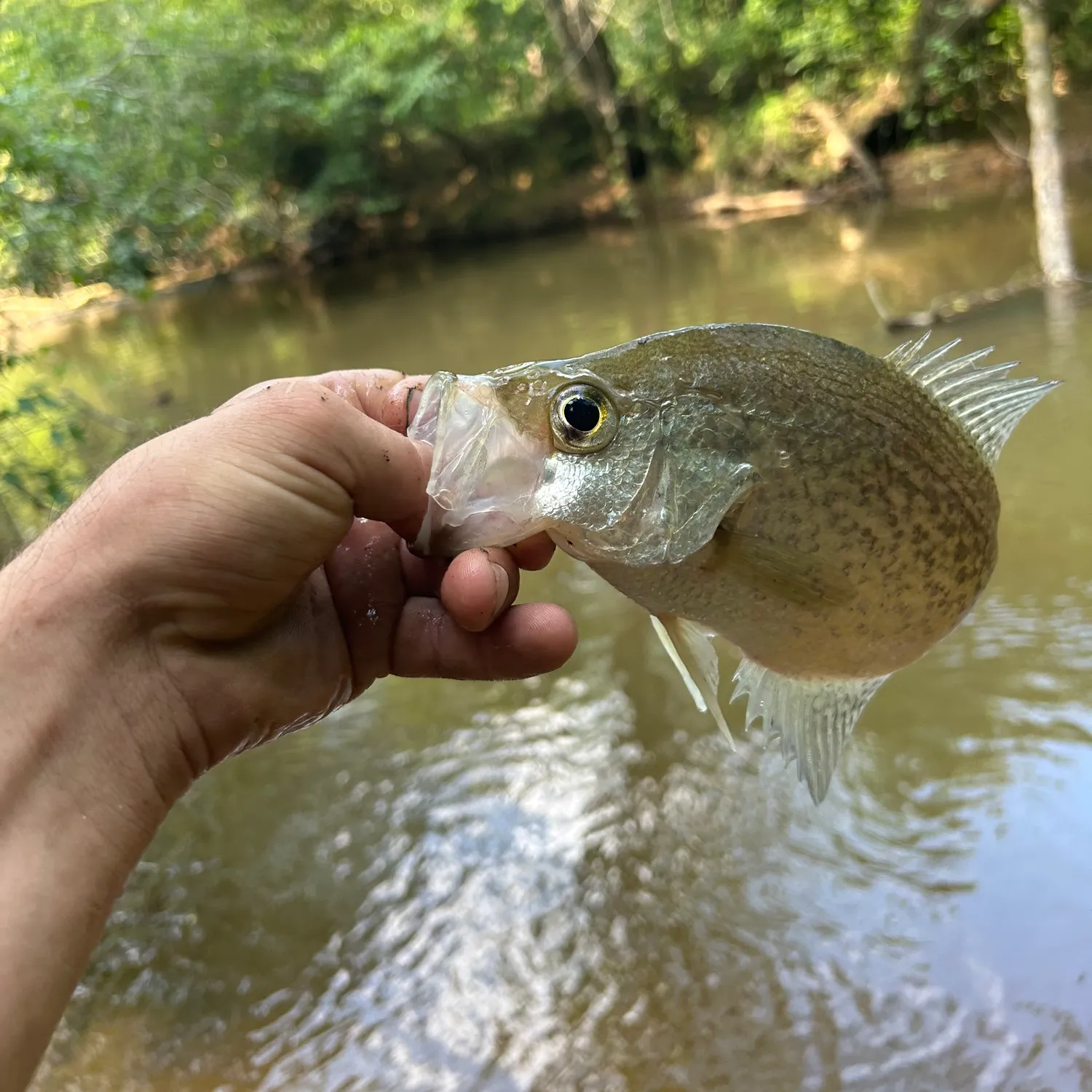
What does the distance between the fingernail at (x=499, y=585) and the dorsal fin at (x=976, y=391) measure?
2.74ft

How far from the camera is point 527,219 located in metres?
20.8

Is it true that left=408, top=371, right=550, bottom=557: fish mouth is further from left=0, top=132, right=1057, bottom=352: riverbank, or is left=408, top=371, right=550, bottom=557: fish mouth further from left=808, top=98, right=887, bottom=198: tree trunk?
left=808, top=98, right=887, bottom=198: tree trunk

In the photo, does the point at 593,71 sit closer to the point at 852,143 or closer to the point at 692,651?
the point at 852,143

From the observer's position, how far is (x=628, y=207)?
62.8 feet

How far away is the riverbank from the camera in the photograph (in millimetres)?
15969

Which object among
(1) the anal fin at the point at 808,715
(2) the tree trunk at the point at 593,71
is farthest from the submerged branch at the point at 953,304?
(2) the tree trunk at the point at 593,71

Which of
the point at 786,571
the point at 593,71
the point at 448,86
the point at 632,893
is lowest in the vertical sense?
the point at 632,893

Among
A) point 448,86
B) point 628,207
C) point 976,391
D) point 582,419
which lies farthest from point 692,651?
point 628,207

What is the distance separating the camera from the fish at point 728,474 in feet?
4.73

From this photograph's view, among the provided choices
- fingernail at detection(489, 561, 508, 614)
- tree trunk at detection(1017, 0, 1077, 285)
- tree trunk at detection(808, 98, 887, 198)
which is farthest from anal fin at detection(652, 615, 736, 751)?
tree trunk at detection(808, 98, 887, 198)

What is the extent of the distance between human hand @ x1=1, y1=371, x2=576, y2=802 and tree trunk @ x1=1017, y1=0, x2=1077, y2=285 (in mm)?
8491

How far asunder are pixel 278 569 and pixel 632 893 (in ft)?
7.52

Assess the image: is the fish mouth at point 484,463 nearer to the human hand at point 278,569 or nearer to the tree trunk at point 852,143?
the human hand at point 278,569

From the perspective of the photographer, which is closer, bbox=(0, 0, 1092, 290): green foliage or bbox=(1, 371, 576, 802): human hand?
bbox=(1, 371, 576, 802): human hand
